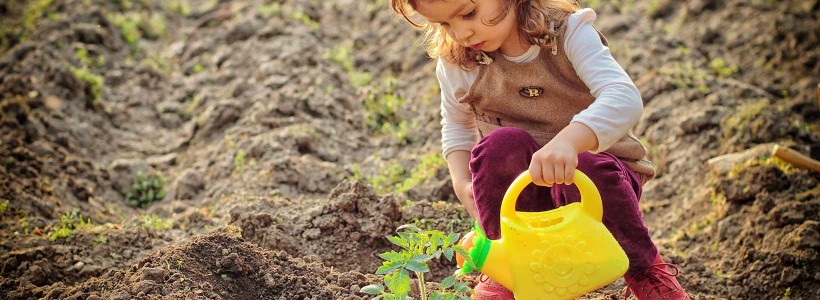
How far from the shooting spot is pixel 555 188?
2.59 metres

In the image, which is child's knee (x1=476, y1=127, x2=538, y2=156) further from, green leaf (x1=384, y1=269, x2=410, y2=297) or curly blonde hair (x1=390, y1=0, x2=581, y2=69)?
green leaf (x1=384, y1=269, x2=410, y2=297)

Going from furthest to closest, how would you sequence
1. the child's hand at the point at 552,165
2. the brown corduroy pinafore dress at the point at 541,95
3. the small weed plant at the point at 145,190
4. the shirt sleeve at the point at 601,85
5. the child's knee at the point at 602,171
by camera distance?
the small weed plant at the point at 145,190 < the brown corduroy pinafore dress at the point at 541,95 < the child's knee at the point at 602,171 < the shirt sleeve at the point at 601,85 < the child's hand at the point at 552,165

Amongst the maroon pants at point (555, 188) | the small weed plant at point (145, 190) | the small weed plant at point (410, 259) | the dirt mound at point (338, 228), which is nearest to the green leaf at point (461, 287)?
the small weed plant at point (410, 259)

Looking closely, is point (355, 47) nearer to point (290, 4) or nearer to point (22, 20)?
point (290, 4)

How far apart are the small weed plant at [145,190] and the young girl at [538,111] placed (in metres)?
1.88

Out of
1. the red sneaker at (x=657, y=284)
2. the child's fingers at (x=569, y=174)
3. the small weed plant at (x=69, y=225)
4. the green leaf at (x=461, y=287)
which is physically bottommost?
the small weed plant at (x=69, y=225)

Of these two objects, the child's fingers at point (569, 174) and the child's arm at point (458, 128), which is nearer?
the child's fingers at point (569, 174)

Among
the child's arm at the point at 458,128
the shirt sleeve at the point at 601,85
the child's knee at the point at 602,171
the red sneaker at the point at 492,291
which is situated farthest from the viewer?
the child's arm at the point at 458,128

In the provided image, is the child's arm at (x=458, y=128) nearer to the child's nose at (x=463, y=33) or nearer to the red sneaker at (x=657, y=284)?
the child's nose at (x=463, y=33)

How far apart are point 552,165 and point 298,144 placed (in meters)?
2.25

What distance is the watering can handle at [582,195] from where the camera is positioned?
2295mm

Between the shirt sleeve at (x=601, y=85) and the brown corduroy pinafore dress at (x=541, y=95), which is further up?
the shirt sleeve at (x=601, y=85)

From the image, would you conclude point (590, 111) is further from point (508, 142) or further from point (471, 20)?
point (471, 20)

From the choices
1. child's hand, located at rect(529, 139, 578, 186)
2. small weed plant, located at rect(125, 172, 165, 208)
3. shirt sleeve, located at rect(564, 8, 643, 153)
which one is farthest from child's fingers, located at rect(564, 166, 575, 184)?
small weed plant, located at rect(125, 172, 165, 208)
